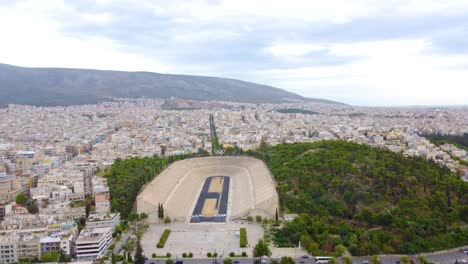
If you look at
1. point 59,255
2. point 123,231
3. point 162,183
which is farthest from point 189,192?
point 59,255

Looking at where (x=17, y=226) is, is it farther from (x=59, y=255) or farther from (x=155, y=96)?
(x=155, y=96)

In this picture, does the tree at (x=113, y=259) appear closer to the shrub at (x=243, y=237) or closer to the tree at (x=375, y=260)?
the shrub at (x=243, y=237)

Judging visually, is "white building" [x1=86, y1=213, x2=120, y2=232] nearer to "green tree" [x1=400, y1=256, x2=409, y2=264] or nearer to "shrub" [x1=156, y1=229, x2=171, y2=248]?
"shrub" [x1=156, y1=229, x2=171, y2=248]

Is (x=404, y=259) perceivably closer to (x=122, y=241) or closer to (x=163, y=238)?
A: (x=163, y=238)

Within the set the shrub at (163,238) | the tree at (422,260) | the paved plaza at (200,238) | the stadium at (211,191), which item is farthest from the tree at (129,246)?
the tree at (422,260)

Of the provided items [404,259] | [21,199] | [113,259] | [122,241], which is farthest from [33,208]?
[404,259]
